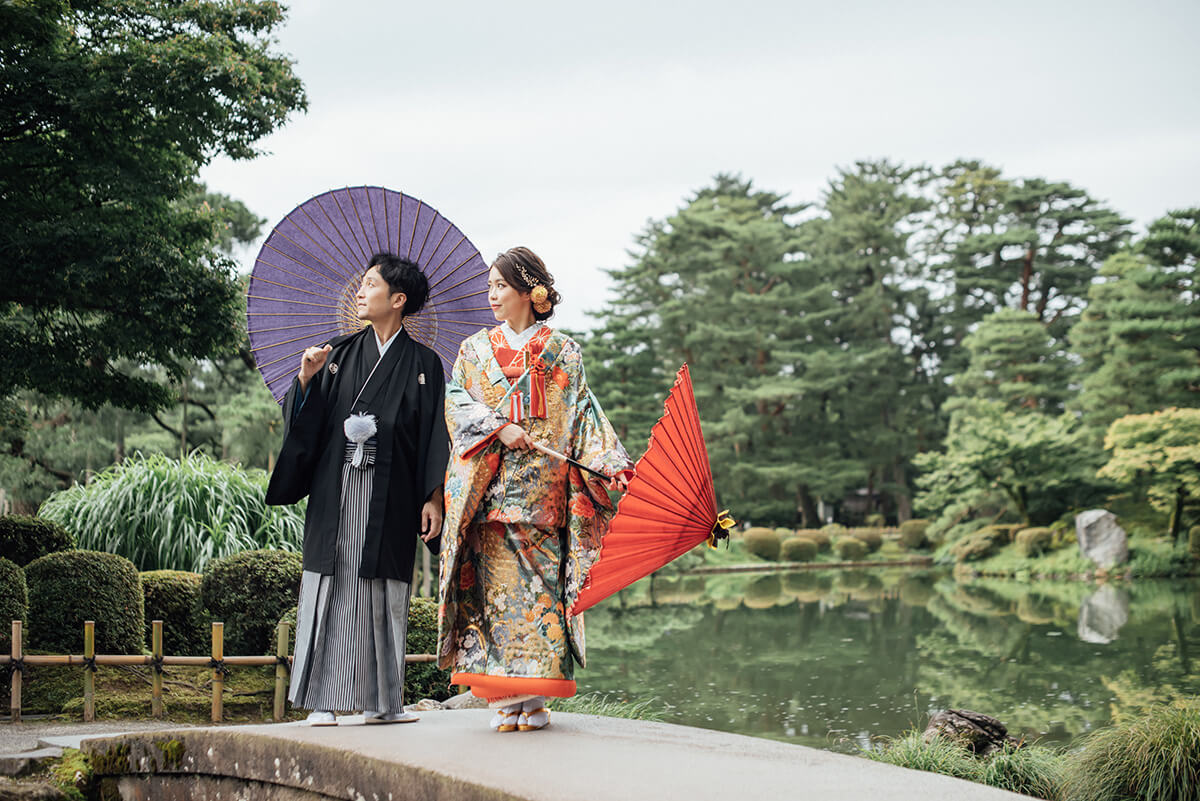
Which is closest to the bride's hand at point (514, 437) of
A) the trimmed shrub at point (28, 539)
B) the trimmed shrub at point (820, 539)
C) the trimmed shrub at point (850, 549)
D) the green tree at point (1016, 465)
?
the trimmed shrub at point (28, 539)

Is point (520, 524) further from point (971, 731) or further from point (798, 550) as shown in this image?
point (798, 550)

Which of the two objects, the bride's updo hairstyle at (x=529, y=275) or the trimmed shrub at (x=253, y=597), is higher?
the bride's updo hairstyle at (x=529, y=275)

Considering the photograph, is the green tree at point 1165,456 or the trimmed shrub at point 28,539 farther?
the green tree at point 1165,456

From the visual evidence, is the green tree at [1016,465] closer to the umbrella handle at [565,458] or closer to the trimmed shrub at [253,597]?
the trimmed shrub at [253,597]

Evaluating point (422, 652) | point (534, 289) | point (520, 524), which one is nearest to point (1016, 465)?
point (422, 652)

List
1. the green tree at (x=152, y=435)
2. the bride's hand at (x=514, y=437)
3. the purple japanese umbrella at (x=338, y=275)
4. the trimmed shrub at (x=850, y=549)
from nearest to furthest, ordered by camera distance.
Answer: the bride's hand at (x=514, y=437) < the purple japanese umbrella at (x=338, y=275) < the green tree at (x=152, y=435) < the trimmed shrub at (x=850, y=549)

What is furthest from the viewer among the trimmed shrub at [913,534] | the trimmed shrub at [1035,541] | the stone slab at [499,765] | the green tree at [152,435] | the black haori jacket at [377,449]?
the trimmed shrub at [913,534]

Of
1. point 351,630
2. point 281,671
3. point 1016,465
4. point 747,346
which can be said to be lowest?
point 281,671

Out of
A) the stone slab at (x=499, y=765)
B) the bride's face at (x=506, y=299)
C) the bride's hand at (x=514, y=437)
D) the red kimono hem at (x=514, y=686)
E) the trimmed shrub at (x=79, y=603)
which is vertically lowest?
the stone slab at (x=499, y=765)

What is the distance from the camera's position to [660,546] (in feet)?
9.77

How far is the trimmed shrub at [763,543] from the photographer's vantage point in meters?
24.2

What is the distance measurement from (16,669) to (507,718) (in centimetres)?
293

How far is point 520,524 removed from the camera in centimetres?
320

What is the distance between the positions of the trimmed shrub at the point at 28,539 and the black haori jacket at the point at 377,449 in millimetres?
3763
